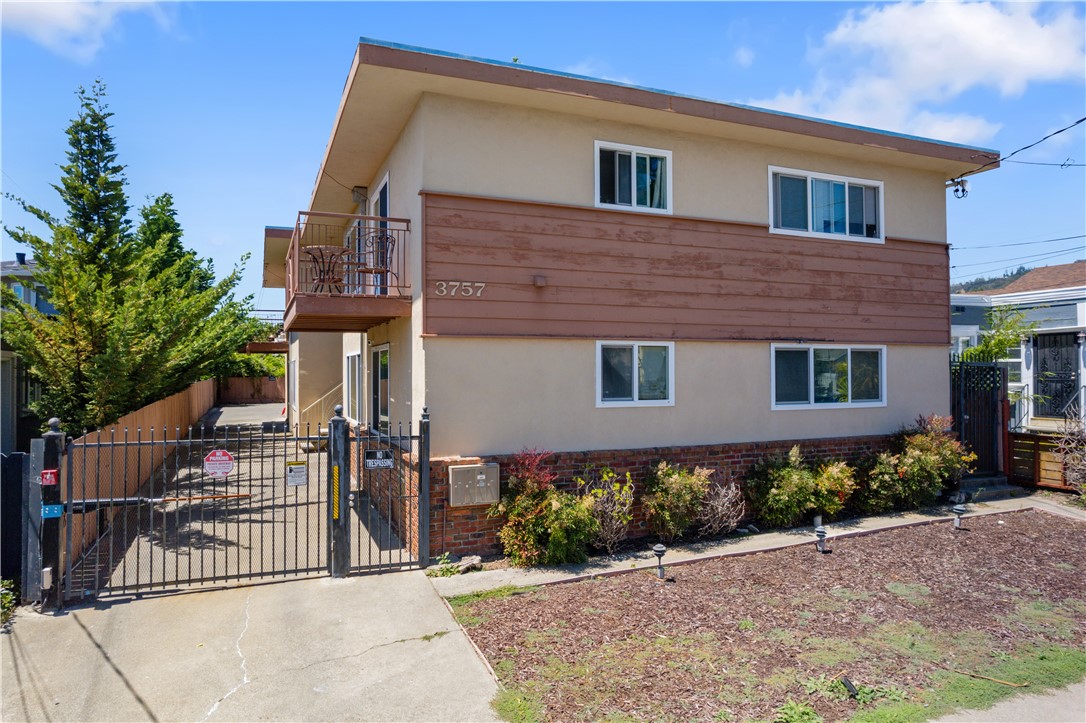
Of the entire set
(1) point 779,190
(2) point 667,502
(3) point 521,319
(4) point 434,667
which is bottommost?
(4) point 434,667

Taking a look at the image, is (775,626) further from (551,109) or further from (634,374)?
(551,109)

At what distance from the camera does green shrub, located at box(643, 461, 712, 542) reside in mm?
8445

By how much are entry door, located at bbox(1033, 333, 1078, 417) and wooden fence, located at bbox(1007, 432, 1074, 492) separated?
5.06m

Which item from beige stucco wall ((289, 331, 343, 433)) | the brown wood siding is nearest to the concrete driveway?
the brown wood siding

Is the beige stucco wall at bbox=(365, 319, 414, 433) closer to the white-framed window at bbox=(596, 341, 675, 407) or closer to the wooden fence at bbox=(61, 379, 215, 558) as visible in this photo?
the white-framed window at bbox=(596, 341, 675, 407)

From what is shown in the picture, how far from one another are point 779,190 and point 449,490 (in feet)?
23.4

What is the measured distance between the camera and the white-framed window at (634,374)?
9.05 metres

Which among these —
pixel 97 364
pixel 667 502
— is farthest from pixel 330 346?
pixel 667 502

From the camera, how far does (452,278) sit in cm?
818

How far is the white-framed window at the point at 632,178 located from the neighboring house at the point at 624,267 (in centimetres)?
3

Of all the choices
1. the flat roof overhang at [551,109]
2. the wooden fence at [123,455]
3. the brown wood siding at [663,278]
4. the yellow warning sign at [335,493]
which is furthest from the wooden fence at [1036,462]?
the wooden fence at [123,455]

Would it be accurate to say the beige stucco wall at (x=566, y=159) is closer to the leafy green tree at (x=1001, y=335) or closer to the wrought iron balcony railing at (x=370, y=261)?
the wrought iron balcony railing at (x=370, y=261)

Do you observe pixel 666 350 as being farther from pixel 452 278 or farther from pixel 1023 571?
pixel 1023 571

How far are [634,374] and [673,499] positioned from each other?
6.14 ft
